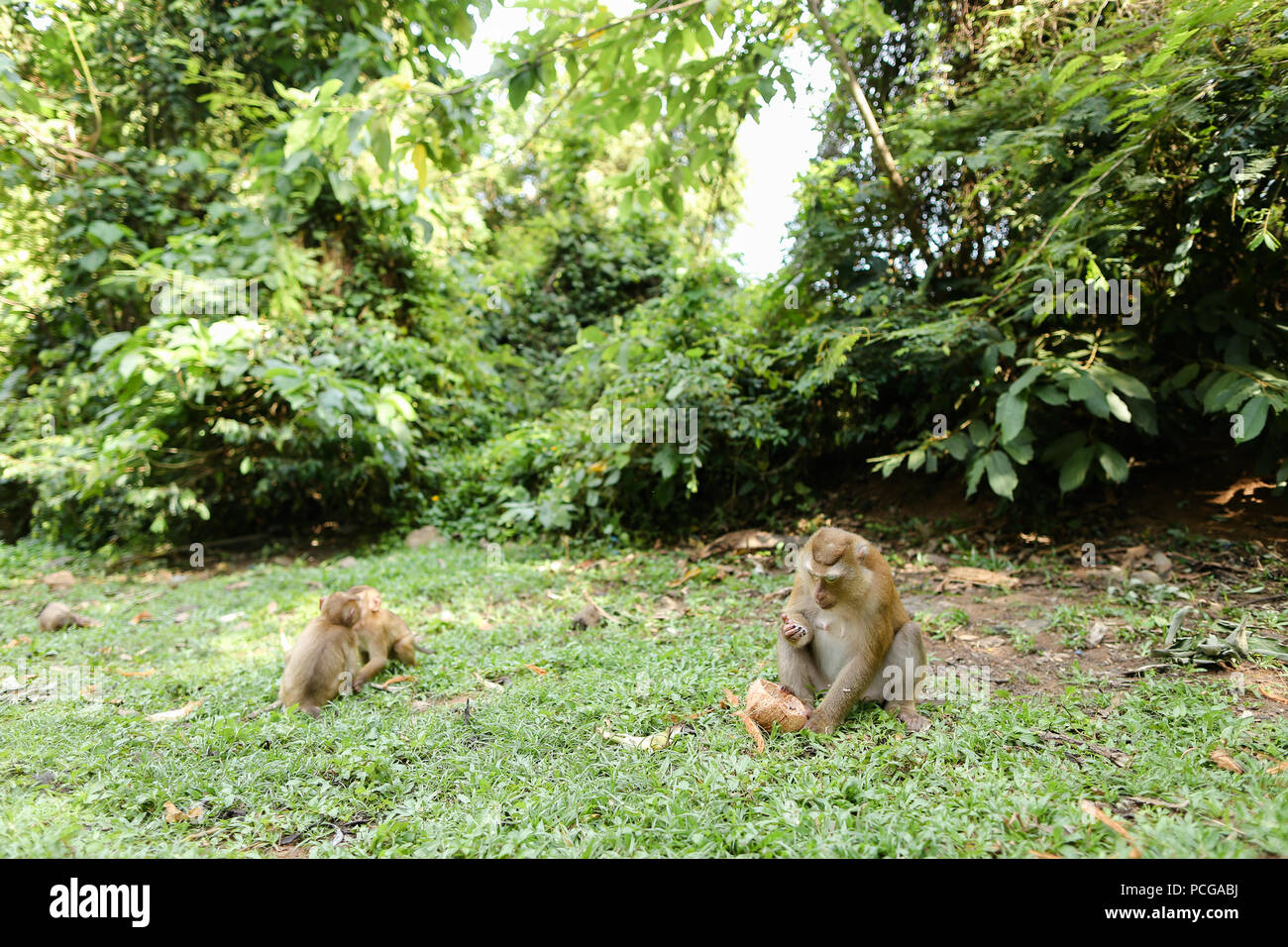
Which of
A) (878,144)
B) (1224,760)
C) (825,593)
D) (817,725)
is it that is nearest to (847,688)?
(817,725)

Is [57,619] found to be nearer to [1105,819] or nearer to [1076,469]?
[1105,819]

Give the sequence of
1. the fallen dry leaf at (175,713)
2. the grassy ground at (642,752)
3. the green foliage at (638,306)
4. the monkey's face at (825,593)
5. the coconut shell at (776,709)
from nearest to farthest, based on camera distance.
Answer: the grassy ground at (642,752) < the coconut shell at (776,709) < the monkey's face at (825,593) < the fallen dry leaf at (175,713) < the green foliage at (638,306)

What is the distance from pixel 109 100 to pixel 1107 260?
11264 mm

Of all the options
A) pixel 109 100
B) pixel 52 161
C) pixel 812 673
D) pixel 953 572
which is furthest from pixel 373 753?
pixel 109 100

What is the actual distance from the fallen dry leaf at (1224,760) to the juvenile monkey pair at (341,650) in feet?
12.8

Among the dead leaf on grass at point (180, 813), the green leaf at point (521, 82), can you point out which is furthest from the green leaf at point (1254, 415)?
the dead leaf on grass at point (180, 813)

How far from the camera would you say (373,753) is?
306cm

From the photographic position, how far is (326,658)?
381 cm

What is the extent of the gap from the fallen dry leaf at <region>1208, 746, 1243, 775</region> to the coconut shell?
4.86 feet

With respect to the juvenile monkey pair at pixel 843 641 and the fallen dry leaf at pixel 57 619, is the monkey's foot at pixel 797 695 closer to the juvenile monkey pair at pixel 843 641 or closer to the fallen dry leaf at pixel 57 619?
the juvenile monkey pair at pixel 843 641

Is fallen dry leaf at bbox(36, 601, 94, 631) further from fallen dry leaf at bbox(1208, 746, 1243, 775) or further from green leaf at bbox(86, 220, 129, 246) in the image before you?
fallen dry leaf at bbox(1208, 746, 1243, 775)

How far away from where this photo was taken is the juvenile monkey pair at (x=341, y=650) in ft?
12.2

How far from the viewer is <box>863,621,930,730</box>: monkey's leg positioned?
10.5 feet

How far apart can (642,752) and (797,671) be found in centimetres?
85
